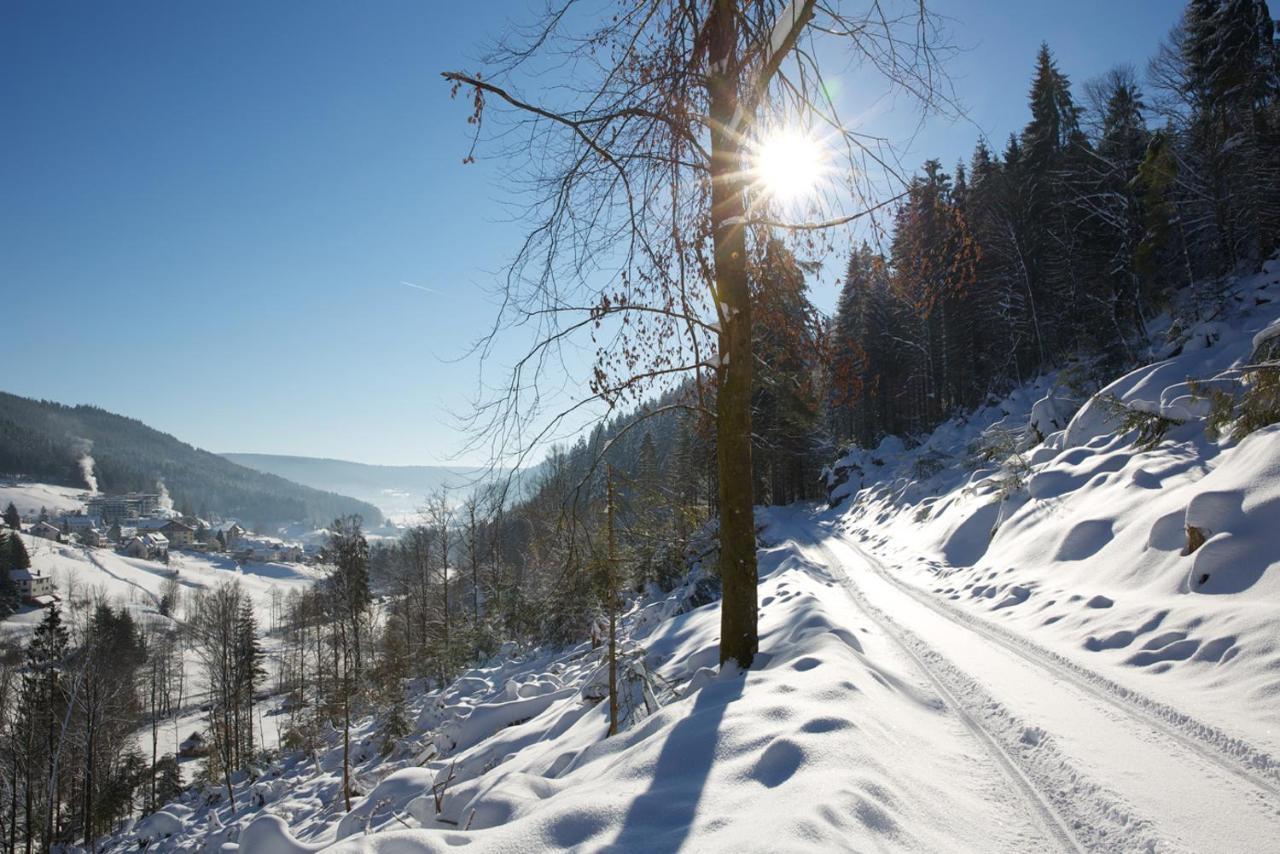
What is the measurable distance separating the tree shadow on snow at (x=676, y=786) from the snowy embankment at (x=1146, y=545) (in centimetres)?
384

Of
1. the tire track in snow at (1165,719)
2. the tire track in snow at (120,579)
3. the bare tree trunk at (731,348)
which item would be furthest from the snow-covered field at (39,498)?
the tire track in snow at (1165,719)

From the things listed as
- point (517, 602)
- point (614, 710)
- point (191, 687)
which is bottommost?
point (191, 687)

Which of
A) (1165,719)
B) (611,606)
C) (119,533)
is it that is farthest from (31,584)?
(1165,719)

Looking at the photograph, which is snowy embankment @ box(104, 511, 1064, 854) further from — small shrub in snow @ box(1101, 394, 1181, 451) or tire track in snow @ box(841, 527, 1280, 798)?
small shrub in snow @ box(1101, 394, 1181, 451)

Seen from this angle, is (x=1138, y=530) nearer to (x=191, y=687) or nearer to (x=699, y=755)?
(x=699, y=755)

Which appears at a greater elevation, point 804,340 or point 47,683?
point 804,340

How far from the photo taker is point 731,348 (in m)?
5.38

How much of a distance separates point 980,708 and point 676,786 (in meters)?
3.59

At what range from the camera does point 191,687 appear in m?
66.5

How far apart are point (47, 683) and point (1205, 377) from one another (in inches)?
1806

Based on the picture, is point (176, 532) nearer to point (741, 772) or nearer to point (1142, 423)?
point (741, 772)

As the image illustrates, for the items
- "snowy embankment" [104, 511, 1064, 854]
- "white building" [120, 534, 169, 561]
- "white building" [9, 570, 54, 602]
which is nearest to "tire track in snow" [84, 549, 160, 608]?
"white building" [120, 534, 169, 561]

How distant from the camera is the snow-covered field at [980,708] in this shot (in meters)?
3.16

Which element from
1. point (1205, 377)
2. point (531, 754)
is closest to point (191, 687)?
point (531, 754)
